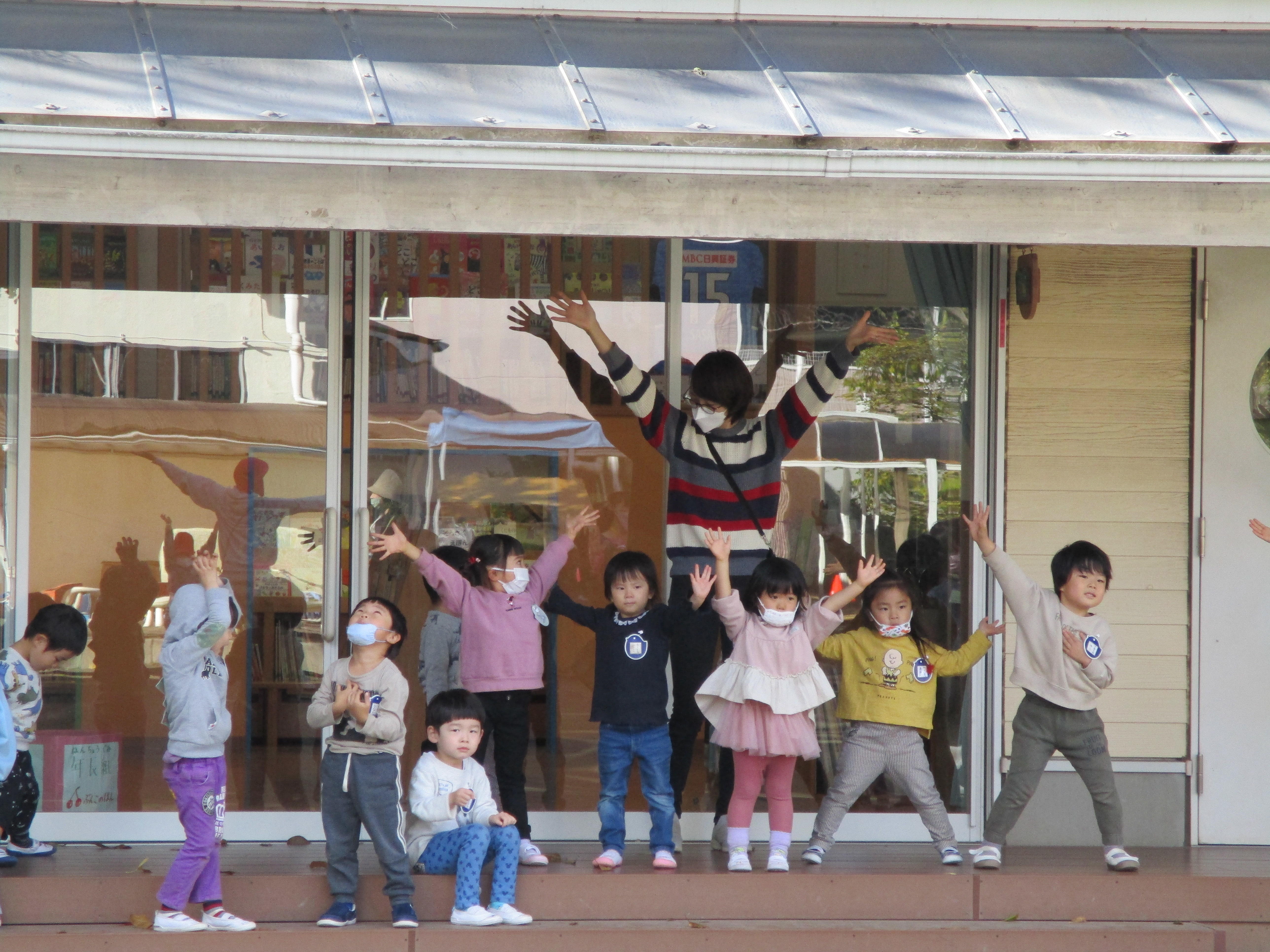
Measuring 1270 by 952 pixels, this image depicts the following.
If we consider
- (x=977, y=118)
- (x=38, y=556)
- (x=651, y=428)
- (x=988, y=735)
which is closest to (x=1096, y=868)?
(x=988, y=735)

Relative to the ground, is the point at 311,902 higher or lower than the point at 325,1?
lower

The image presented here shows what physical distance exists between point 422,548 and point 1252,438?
3864 millimetres

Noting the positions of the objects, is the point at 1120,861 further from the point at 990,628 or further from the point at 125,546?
the point at 125,546

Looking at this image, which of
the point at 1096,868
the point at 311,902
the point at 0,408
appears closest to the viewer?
the point at 311,902

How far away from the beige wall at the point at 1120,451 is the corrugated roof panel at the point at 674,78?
189 centimetres

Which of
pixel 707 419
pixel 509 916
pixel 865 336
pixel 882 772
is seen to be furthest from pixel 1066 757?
pixel 509 916

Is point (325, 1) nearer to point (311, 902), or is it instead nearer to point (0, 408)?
point (0, 408)

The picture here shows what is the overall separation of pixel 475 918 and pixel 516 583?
1.37 meters

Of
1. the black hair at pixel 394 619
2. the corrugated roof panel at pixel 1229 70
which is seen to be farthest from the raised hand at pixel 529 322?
the corrugated roof panel at pixel 1229 70

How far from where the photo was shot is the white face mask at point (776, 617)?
18.3ft

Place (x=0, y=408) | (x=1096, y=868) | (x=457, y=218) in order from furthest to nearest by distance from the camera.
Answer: (x=0, y=408) < (x=1096, y=868) < (x=457, y=218)

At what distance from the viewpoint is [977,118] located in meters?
5.04

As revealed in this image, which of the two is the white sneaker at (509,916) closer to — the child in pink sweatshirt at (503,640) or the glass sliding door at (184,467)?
the child in pink sweatshirt at (503,640)

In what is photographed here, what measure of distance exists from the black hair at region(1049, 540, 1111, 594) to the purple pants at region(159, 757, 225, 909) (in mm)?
3477
